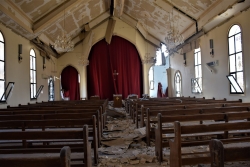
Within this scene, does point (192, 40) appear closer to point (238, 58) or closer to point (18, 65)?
point (238, 58)

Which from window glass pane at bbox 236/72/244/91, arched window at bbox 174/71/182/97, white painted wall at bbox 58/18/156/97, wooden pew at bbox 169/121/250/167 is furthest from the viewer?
white painted wall at bbox 58/18/156/97

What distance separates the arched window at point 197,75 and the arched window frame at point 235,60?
8.12ft

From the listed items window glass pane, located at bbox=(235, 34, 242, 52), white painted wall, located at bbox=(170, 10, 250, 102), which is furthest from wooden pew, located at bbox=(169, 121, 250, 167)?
window glass pane, located at bbox=(235, 34, 242, 52)

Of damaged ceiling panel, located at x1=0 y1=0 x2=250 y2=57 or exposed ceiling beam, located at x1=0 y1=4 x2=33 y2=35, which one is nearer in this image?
exposed ceiling beam, located at x1=0 y1=4 x2=33 y2=35

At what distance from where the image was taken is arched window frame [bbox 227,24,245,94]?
628 centimetres

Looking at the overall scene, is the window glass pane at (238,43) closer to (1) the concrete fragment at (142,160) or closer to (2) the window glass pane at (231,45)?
(2) the window glass pane at (231,45)

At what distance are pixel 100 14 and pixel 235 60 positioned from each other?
29.0 ft

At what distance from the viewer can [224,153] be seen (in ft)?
3.52

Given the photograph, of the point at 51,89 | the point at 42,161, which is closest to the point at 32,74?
the point at 51,89

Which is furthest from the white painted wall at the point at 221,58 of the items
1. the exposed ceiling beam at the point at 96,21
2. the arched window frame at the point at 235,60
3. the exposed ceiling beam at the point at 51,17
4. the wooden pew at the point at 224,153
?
the exposed ceiling beam at the point at 96,21

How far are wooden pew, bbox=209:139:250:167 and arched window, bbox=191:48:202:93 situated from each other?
27.8 feet

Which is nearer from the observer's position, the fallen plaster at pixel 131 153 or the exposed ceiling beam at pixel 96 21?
the fallen plaster at pixel 131 153

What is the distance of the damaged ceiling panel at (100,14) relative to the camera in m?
6.81

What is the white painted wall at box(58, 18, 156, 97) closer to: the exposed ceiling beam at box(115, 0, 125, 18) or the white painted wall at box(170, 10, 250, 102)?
the exposed ceiling beam at box(115, 0, 125, 18)
